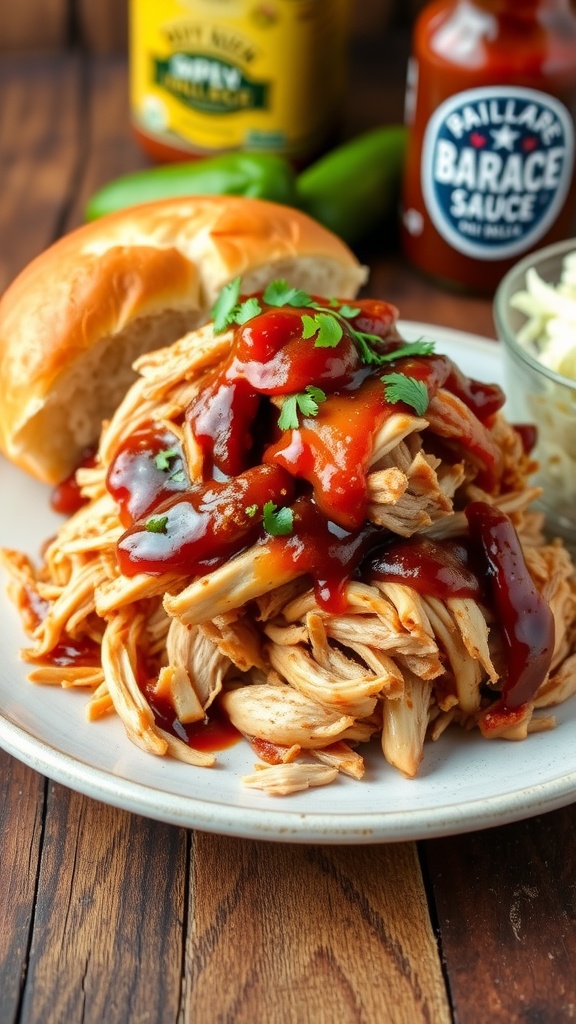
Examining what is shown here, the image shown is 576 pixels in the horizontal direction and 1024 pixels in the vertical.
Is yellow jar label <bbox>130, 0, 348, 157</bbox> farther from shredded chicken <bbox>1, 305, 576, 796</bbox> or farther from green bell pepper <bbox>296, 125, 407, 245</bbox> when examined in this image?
shredded chicken <bbox>1, 305, 576, 796</bbox>

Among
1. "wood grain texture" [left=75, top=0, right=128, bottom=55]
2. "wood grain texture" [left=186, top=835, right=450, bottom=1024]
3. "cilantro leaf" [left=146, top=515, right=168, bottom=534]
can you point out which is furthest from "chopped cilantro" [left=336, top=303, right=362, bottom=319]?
"wood grain texture" [left=75, top=0, right=128, bottom=55]

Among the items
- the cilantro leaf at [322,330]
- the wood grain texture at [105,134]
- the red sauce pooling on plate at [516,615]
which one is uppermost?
the cilantro leaf at [322,330]

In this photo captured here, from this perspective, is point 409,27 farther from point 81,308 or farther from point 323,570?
Result: point 323,570

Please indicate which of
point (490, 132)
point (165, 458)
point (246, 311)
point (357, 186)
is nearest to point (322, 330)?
point (246, 311)

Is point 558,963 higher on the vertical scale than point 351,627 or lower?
lower

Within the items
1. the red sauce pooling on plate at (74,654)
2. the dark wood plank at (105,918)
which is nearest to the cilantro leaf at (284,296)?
the red sauce pooling on plate at (74,654)

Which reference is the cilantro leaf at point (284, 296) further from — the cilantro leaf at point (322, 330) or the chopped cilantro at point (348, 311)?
the cilantro leaf at point (322, 330)

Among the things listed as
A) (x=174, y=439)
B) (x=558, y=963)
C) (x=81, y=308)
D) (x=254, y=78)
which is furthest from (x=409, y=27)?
(x=558, y=963)
